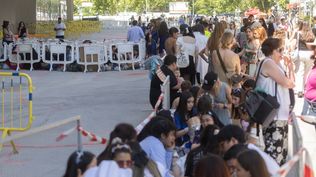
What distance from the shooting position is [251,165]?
5016 mm

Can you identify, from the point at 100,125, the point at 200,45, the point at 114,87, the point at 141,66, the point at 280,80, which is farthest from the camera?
the point at 141,66

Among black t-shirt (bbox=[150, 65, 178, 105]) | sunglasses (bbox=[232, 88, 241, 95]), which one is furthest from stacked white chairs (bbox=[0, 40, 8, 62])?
sunglasses (bbox=[232, 88, 241, 95])

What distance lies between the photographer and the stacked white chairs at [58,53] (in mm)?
22766

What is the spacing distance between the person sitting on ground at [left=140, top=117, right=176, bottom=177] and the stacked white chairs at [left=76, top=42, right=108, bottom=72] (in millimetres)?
15915

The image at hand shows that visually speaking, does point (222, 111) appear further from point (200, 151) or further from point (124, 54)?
point (124, 54)

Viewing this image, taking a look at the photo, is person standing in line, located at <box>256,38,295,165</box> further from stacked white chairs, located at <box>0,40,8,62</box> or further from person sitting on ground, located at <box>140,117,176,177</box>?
stacked white chairs, located at <box>0,40,8,62</box>

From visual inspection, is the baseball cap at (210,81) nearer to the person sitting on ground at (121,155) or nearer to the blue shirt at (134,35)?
the person sitting on ground at (121,155)

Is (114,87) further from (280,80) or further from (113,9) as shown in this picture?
(113,9)

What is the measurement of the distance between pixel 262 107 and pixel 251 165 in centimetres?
278

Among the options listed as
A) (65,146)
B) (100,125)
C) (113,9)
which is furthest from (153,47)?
(113,9)

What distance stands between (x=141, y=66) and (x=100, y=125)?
11.8 m

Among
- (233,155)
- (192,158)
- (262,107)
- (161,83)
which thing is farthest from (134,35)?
(233,155)

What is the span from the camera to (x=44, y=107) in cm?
1508

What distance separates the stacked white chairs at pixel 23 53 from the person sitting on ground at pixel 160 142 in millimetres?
16535
